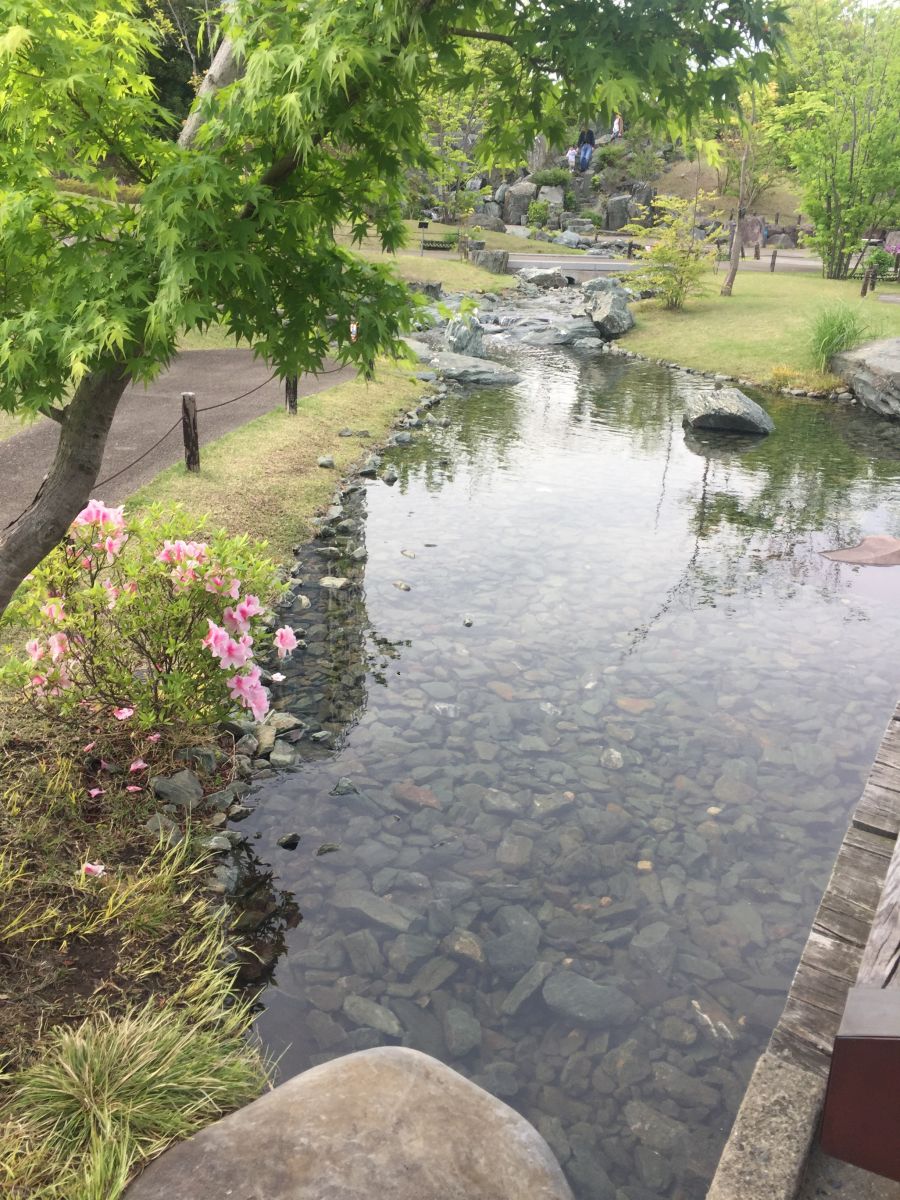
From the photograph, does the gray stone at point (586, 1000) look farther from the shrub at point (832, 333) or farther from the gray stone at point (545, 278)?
the gray stone at point (545, 278)

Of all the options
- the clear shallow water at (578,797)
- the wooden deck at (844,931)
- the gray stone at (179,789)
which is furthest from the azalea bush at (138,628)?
the wooden deck at (844,931)

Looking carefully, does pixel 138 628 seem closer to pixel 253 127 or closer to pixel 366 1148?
pixel 253 127

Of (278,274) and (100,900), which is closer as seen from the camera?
(278,274)

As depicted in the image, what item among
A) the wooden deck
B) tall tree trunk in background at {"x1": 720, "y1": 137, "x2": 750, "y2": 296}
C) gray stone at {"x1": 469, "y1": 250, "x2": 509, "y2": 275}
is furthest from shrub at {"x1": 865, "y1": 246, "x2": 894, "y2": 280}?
the wooden deck

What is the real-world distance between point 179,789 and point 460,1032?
2.42m

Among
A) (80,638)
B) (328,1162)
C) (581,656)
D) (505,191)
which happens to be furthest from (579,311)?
(505,191)

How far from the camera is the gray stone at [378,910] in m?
5.07

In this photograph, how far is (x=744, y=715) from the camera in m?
7.37

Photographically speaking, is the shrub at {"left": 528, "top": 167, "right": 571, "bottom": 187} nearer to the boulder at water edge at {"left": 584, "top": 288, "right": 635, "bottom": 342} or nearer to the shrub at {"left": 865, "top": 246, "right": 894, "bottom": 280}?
the shrub at {"left": 865, "top": 246, "right": 894, "bottom": 280}

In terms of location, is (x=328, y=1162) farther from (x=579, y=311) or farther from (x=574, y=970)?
(x=579, y=311)

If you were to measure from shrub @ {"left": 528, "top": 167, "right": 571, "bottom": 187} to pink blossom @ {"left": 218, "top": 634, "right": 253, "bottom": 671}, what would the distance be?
215 ft

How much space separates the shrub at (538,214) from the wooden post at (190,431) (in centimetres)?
5282

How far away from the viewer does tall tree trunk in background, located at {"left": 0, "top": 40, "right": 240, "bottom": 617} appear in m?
4.08

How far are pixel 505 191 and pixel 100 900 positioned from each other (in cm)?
6561
